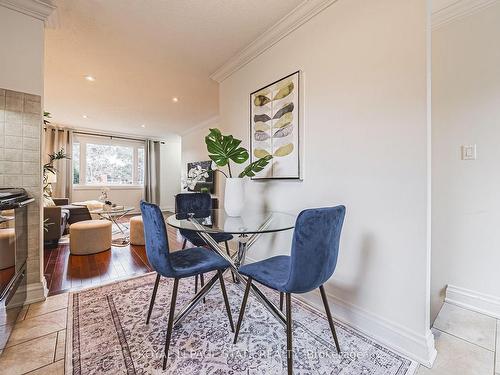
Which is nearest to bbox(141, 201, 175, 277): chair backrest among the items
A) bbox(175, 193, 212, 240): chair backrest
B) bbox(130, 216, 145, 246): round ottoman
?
bbox(175, 193, 212, 240): chair backrest

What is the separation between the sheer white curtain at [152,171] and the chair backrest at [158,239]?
20.8ft

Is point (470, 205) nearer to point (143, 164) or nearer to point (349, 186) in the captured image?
point (349, 186)

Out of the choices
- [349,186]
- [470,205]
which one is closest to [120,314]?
[349,186]

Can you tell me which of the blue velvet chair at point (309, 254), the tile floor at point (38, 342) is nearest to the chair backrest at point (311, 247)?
the blue velvet chair at point (309, 254)

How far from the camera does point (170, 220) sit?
176 cm

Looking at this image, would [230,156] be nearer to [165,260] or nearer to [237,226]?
[237,226]

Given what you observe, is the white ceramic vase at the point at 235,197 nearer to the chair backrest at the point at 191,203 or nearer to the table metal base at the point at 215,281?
the table metal base at the point at 215,281

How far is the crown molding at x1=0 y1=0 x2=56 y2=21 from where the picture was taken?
182cm

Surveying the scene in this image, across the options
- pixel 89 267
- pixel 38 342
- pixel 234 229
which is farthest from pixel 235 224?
pixel 89 267

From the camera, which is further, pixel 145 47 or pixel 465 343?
pixel 145 47

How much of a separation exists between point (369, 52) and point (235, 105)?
168 cm

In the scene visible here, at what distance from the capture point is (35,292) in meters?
1.94

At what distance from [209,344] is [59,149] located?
6694mm

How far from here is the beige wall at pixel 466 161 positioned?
5.68 feet
